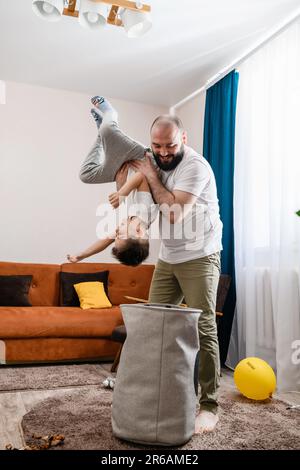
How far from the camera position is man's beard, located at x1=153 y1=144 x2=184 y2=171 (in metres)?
1.76

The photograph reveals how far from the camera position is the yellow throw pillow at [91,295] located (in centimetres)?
349

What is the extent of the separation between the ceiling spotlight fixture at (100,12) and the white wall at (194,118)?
1602 mm

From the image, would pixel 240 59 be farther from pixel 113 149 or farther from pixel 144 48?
pixel 113 149

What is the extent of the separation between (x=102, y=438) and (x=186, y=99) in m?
3.35

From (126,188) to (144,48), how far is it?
2117 millimetres

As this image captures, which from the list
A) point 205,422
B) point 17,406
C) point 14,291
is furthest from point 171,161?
point 14,291

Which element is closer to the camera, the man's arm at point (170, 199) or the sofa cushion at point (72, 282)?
the man's arm at point (170, 199)

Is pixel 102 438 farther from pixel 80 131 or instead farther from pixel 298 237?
pixel 80 131

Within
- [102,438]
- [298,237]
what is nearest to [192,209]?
[102,438]

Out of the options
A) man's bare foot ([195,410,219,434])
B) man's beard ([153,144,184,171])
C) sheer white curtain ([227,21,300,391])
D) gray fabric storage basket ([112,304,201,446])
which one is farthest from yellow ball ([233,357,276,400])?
man's beard ([153,144,184,171])

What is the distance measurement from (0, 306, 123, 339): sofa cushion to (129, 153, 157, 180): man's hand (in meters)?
1.75

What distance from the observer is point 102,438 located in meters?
1.67

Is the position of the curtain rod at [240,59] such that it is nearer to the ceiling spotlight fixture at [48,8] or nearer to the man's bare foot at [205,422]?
the ceiling spotlight fixture at [48,8]

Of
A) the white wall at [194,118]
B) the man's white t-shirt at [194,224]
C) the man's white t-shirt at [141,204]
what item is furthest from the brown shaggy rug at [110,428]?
the white wall at [194,118]
